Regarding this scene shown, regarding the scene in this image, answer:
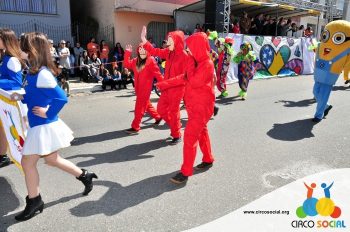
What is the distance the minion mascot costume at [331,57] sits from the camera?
6.84 metres

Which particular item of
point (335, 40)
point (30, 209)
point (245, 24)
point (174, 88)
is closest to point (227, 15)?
point (245, 24)

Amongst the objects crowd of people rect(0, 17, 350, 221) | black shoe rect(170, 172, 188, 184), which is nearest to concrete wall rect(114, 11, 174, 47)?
crowd of people rect(0, 17, 350, 221)

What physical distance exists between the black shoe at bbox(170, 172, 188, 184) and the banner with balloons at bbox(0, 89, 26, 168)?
1.74 m

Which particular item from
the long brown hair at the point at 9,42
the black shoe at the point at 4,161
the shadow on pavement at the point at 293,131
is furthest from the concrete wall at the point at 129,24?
the long brown hair at the point at 9,42

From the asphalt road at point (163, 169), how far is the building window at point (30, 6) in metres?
7.97

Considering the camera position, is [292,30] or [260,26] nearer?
[260,26]

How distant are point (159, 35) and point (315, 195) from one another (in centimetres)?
1514

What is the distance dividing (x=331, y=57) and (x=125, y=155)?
473 cm

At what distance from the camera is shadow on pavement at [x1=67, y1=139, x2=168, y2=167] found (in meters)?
4.84

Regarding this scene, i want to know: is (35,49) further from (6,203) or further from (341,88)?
(341,88)

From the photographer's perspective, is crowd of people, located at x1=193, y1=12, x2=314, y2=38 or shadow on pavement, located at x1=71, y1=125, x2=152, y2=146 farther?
crowd of people, located at x1=193, y1=12, x2=314, y2=38

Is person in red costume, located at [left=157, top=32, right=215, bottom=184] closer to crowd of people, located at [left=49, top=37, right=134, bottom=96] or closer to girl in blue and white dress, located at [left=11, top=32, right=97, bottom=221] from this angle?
girl in blue and white dress, located at [left=11, top=32, right=97, bottom=221]

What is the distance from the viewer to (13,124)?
11.3 feet

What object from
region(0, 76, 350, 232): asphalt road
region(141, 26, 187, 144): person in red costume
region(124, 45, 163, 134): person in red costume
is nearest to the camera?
region(0, 76, 350, 232): asphalt road
